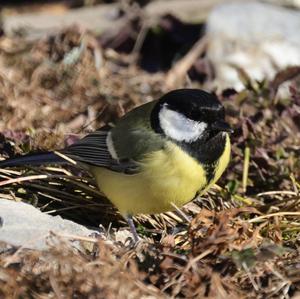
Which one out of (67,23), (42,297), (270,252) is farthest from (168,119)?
(67,23)

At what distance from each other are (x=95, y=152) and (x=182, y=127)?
0.43m

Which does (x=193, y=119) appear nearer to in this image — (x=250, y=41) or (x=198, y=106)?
(x=198, y=106)

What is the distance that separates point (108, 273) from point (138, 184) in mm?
837

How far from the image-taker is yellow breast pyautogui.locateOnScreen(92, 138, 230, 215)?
120 inches

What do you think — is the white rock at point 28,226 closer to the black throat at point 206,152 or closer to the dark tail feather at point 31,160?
the dark tail feather at point 31,160

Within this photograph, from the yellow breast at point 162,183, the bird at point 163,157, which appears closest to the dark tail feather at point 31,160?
the bird at point 163,157

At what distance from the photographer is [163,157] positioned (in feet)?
10.2

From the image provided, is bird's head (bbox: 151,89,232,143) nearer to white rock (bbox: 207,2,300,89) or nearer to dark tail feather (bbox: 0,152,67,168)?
dark tail feather (bbox: 0,152,67,168)

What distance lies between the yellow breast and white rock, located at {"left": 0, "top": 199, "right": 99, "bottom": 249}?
22 cm

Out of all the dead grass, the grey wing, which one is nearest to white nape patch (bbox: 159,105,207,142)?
the grey wing

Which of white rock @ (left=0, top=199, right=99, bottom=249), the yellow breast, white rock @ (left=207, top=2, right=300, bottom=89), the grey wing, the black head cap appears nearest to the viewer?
white rock @ (left=0, top=199, right=99, bottom=249)

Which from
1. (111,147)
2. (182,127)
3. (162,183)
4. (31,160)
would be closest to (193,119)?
(182,127)

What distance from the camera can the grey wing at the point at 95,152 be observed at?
10.8ft

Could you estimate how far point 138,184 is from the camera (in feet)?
10.2
